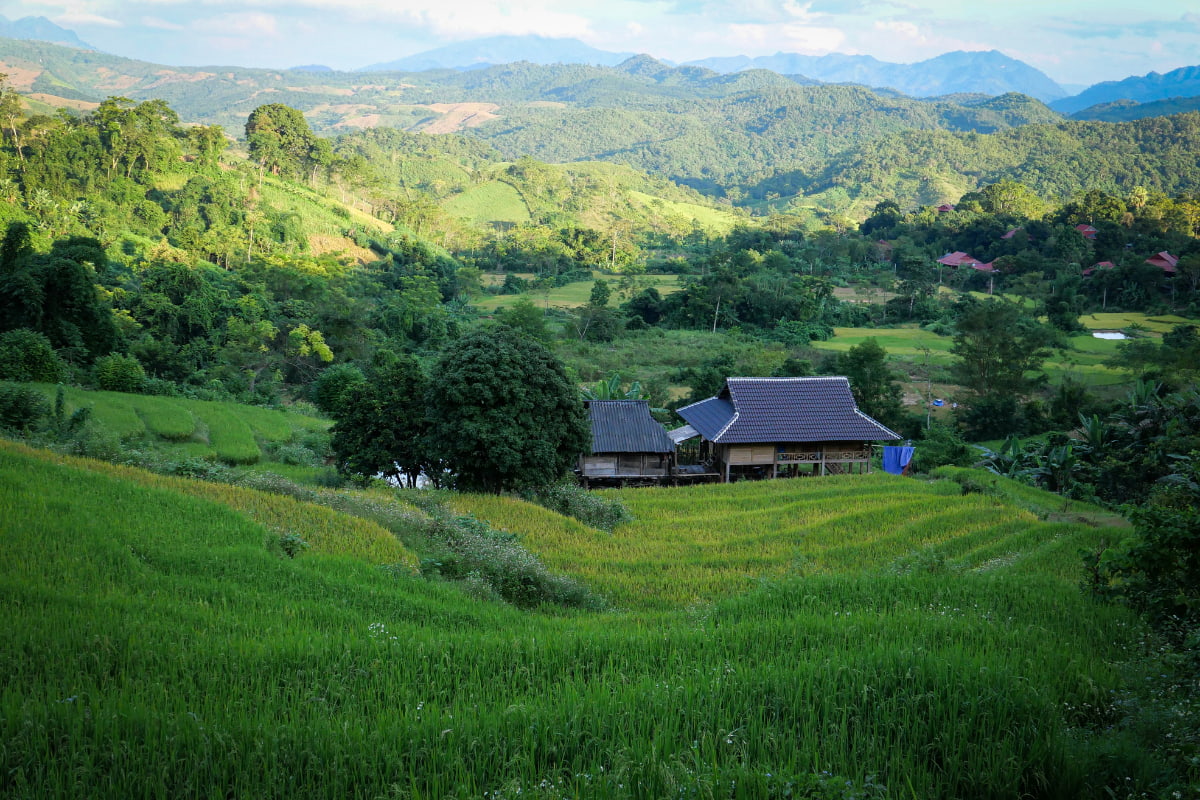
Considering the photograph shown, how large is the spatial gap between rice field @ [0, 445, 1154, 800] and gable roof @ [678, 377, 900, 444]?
1470 cm

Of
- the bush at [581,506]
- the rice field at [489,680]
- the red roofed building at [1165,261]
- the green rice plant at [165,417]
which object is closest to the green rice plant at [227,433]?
the green rice plant at [165,417]

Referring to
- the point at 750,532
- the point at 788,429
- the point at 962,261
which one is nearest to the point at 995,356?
the point at 788,429

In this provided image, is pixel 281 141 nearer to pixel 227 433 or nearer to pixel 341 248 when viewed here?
pixel 341 248

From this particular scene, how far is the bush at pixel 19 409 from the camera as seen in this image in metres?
16.7

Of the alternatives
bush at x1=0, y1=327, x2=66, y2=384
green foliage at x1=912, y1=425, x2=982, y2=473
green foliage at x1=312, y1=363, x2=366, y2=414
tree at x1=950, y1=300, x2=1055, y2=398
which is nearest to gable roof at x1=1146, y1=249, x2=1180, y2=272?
tree at x1=950, y1=300, x2=1055, y2=398

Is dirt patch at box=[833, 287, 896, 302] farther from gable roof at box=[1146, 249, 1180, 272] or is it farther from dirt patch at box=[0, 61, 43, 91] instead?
dirt patch at box=[0, 61, 43, 91]

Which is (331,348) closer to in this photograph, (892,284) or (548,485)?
(548,485)

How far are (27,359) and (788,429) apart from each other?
23220 mm

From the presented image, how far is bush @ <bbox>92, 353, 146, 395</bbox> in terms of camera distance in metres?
26.5

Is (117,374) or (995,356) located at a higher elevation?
(117,374)

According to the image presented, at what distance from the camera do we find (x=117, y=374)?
26609mm

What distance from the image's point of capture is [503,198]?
111m

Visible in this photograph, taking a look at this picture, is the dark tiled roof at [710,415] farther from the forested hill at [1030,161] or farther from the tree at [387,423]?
the forested hill at [1030,161]

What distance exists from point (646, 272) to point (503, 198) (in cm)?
4155
